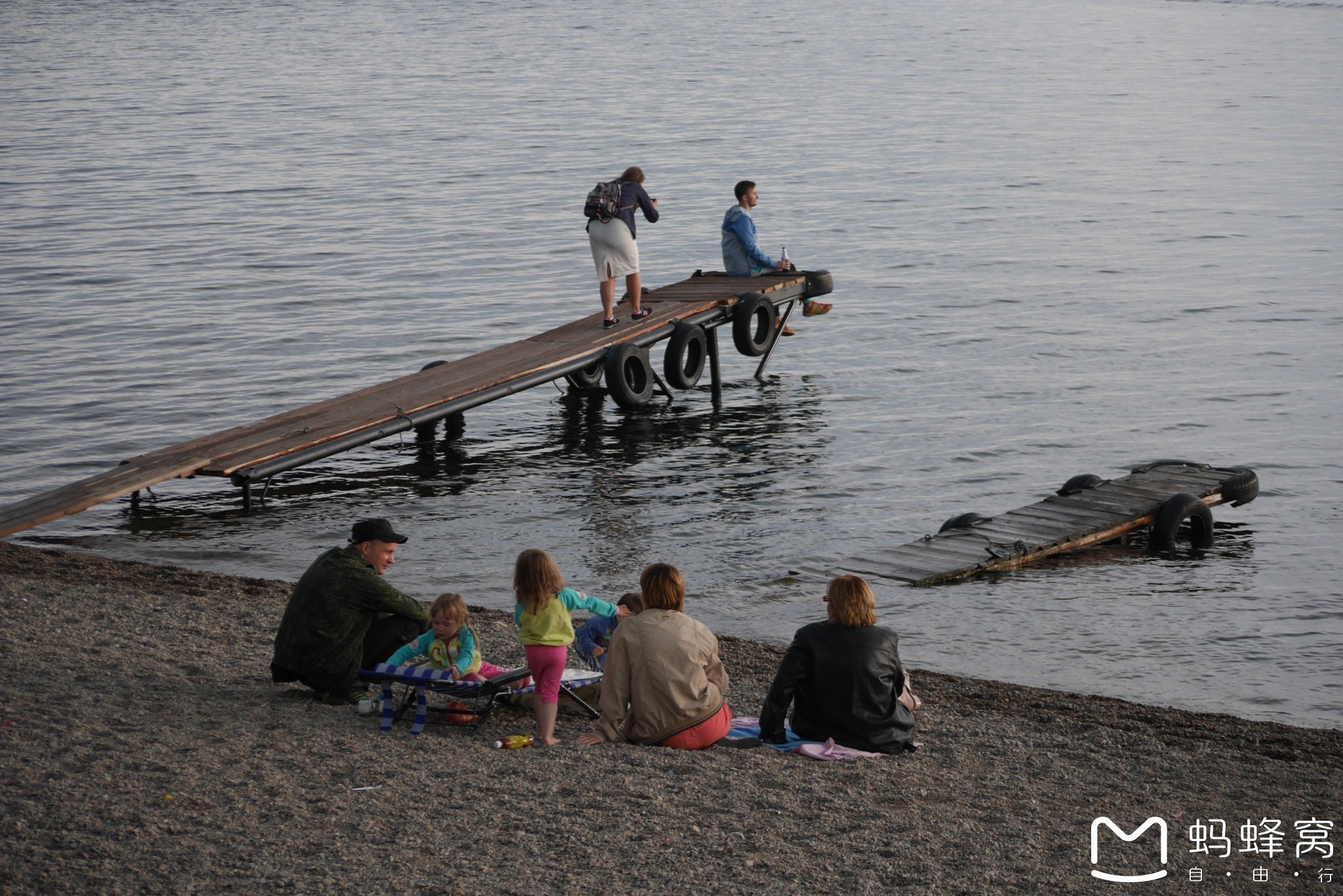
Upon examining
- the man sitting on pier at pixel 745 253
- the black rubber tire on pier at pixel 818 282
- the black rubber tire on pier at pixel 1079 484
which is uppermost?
the man sitting on pier at pixel 745 253

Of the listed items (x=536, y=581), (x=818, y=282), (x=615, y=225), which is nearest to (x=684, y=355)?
(x=818, y=282)

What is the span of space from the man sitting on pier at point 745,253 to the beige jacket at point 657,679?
41.3 ft

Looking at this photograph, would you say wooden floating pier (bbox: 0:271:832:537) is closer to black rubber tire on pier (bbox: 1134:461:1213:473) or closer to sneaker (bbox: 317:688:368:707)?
sneaker (bbox: 317:688:368:707)

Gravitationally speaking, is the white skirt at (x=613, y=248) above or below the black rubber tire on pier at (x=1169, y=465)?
above

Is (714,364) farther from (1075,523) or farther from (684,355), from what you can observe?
(1075,523)

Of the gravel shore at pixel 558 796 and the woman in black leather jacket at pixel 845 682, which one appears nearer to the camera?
the gravel shore at pixel 558 796

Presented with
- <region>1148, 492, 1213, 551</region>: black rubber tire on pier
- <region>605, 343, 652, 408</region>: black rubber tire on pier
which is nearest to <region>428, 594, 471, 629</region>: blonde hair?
<region>1148, 492, 1213, 551</region>: black rubber tire on pier

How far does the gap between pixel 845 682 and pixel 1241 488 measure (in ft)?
29.3

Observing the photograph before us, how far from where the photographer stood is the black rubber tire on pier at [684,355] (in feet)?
63.0

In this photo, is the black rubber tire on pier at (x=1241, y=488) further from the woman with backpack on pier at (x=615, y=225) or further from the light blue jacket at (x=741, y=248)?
the light blue jacket at (x=741, y=248)

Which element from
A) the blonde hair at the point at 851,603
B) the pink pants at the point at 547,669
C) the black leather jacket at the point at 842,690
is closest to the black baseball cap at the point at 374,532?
the pink pants at the point at 547,669

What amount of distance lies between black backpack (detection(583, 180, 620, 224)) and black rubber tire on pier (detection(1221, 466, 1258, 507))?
727cm

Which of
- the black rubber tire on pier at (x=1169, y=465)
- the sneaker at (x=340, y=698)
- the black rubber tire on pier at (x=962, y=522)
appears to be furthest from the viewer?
the black rubber tire on pier at (x=1169, y=465)

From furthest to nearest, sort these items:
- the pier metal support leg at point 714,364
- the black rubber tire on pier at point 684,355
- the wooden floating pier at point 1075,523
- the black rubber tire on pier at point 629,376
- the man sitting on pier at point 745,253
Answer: the man sitting on pier at point 745,253 < the pier metal support leg at point 714,364 < the black rubber tire on pier at point 684,355 < the black rubber tire on pier at point 629,376 < the wooden floating pier at point 1075,523
